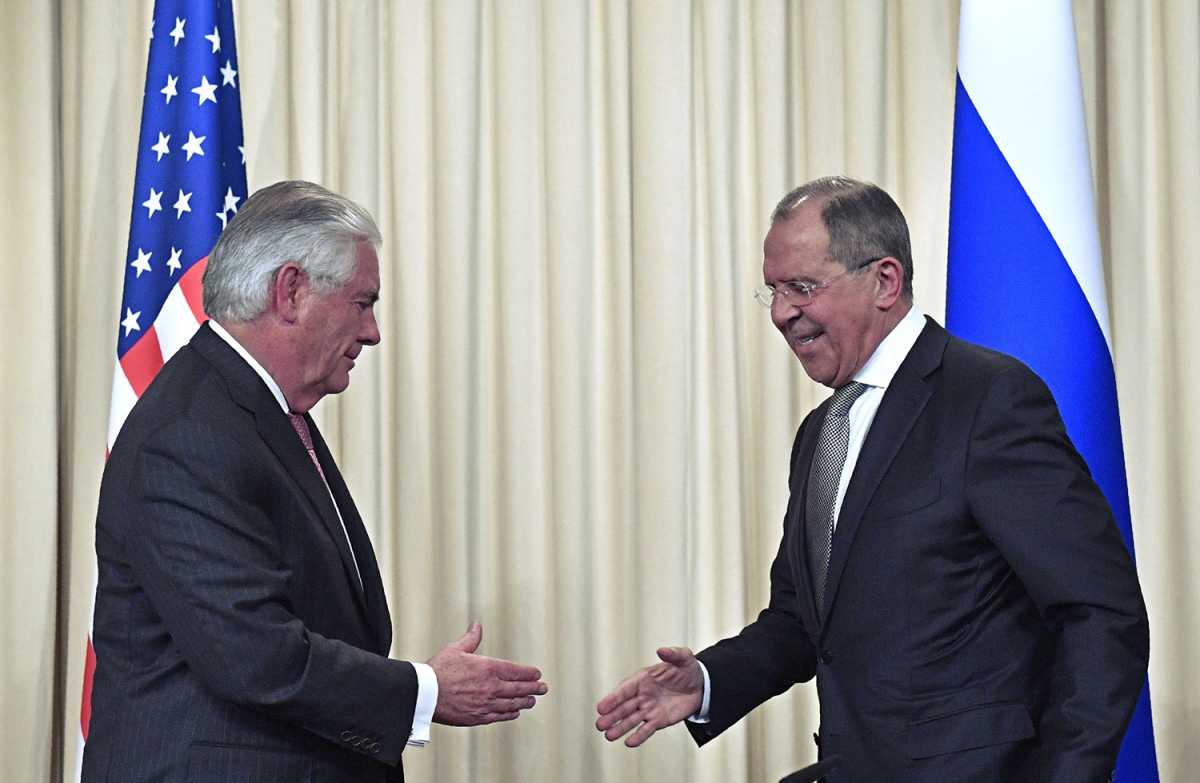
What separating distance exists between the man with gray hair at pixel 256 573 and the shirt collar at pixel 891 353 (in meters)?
0.81

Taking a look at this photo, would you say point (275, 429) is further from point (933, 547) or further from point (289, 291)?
point (933, 547)

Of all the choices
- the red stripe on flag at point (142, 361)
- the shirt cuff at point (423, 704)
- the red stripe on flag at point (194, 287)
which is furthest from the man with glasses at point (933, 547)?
the red stripe on flag at point (142, 361)

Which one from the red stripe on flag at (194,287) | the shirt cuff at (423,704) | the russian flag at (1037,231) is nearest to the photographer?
the shirt cuff at (423,704)

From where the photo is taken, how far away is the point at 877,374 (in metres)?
2.36

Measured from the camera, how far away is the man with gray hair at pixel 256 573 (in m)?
1.97

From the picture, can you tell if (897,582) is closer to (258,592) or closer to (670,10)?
(258,592)

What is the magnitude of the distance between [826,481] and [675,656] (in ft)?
1.60

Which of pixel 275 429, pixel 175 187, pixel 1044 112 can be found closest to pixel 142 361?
pixel 175 187

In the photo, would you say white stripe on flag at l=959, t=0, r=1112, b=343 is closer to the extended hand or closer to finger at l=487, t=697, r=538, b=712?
the extended hand

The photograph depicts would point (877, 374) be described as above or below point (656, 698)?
above

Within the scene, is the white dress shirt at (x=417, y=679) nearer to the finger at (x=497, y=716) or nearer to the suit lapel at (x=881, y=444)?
the finger at (x=497, y=716)

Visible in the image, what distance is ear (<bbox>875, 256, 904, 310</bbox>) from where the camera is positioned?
7.80 ft

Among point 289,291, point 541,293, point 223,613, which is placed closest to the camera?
point 223,613

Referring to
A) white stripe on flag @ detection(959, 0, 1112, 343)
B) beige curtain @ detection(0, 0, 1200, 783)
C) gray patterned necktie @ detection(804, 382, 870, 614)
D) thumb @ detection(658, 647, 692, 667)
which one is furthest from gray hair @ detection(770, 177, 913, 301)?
beige curtain @ detection(0, 0, 1200, 783)
